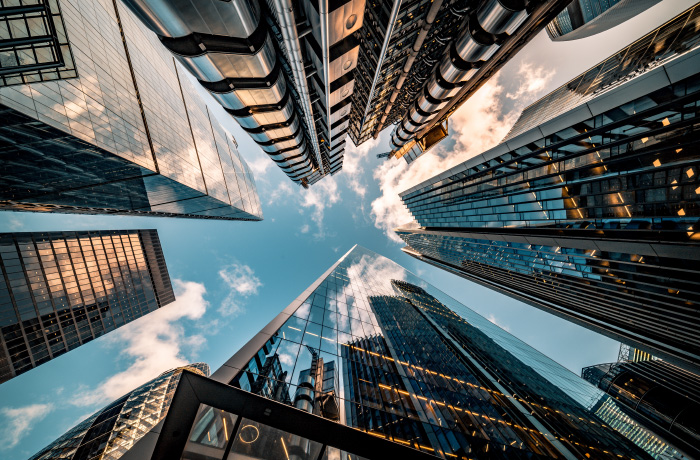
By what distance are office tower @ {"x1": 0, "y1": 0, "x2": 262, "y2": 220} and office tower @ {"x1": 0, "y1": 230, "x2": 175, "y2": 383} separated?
4986 centimetres

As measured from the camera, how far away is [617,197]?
16.0m

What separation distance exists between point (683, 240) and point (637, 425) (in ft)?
209

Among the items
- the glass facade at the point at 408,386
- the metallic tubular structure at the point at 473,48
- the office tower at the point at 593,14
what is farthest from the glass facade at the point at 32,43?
the office tower at the point at 593,14

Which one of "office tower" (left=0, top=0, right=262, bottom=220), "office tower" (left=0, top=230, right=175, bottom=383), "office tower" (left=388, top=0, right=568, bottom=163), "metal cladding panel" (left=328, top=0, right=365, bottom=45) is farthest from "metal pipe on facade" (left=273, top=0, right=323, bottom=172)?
"office tower" (left=0, top=230, right=175, bottom=383)

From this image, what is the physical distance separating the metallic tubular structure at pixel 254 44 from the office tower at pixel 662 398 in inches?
2816

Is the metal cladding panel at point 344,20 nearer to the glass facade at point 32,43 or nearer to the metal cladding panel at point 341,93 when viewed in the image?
the metal cladding panel at point 341,93

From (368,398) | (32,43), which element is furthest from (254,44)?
(368,398)

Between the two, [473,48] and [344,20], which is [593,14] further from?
[344,20]

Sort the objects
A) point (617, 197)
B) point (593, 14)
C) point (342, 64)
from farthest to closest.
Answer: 1. point (593, 14)
2. point (617, 197)
3. point (342, 64)

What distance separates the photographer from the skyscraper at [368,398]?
15.0ft

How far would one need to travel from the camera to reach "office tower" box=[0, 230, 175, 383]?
43.7m

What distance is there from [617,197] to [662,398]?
205 ft

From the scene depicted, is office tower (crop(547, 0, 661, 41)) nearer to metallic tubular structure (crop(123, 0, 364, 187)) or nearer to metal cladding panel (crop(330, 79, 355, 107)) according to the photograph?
metal cladding panel (crop(330, 79, 355, 107))

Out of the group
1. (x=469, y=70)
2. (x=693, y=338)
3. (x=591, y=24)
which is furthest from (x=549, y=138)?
(x=591, y=24)
